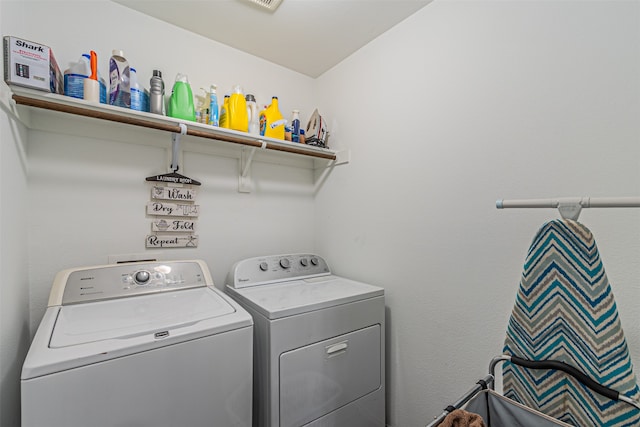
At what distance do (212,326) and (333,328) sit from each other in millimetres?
632

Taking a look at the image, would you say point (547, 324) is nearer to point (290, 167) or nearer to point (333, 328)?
point (333, 328)

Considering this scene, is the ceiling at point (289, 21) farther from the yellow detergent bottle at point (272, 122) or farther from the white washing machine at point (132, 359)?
the white washing machine at point (132, 359)

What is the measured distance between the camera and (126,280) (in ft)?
4.40

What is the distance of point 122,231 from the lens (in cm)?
156

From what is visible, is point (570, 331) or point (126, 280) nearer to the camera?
point (570, 331)

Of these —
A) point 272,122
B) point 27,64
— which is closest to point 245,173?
point 272,122

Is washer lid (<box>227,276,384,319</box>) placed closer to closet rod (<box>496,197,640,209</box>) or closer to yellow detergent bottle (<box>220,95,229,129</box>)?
closet rod (<box>496,197,640,209</box>)

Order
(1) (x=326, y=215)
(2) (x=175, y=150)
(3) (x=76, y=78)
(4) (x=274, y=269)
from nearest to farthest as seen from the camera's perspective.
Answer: (3) (x=76, y=78), (2) (x=175, y=150), (4) (x=274, y=269), (1) (x=326, y=215)

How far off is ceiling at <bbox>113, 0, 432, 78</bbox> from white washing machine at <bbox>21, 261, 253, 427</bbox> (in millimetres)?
1507

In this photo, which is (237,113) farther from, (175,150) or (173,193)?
(173,193)

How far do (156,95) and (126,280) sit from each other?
97cm

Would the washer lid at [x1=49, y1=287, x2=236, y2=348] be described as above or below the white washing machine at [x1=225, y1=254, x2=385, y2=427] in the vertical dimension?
above

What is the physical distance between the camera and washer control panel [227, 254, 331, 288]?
1.71 metres

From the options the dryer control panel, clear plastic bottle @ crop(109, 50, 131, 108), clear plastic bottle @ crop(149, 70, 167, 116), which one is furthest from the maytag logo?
the dryer control panel
